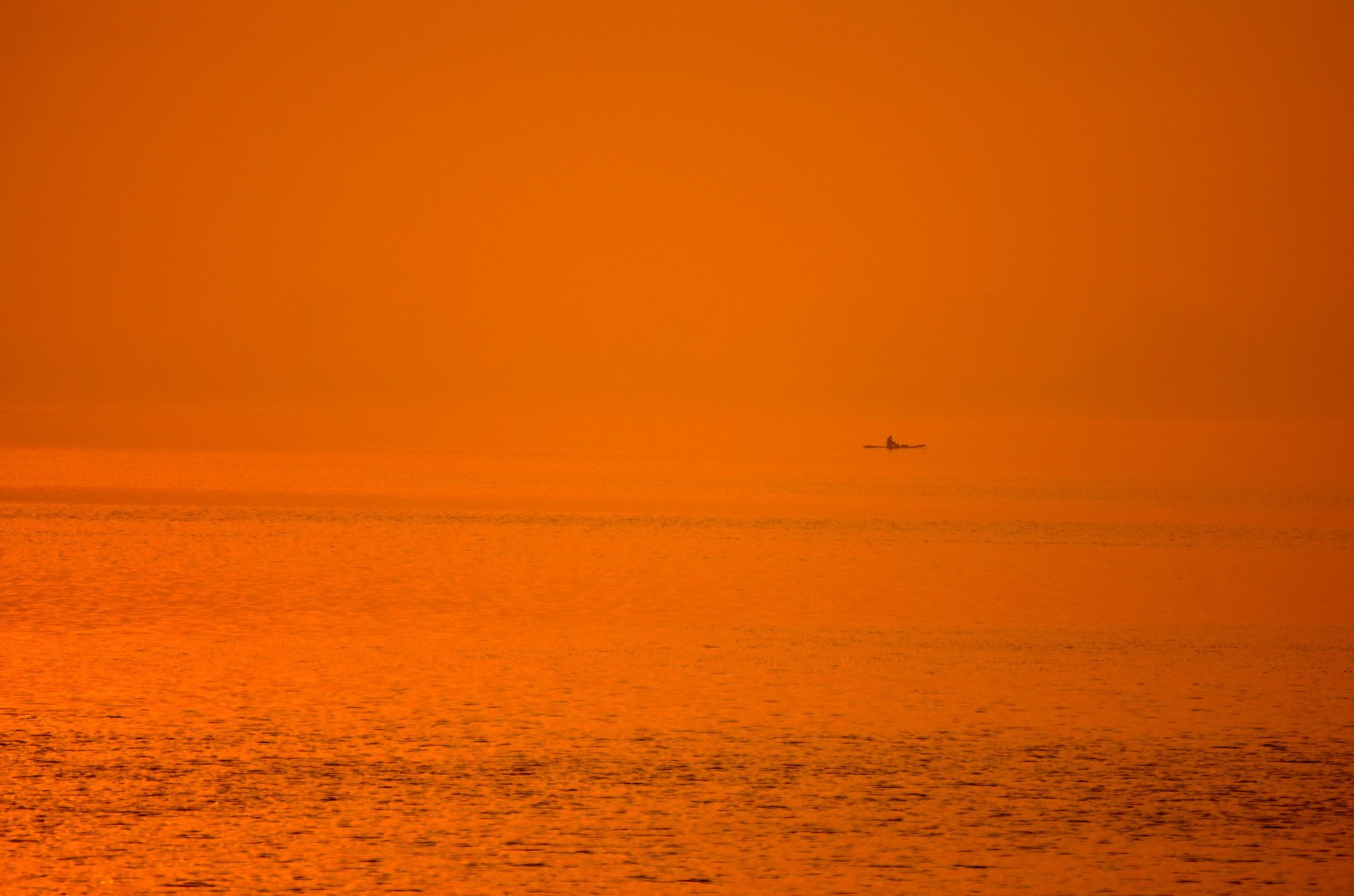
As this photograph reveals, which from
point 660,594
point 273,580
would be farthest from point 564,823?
point 273,580

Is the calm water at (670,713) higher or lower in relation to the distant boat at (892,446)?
lower

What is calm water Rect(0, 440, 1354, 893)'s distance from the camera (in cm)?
1523

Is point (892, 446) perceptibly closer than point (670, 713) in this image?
No

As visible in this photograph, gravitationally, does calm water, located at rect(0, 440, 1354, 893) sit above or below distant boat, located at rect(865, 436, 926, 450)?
below

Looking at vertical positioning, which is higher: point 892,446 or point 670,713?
point 892,446

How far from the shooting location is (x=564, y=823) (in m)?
16.2

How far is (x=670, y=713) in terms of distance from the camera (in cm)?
2189

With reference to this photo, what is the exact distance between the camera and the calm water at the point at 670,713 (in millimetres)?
15234

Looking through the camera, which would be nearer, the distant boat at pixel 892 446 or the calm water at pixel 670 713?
the calm water at pixel 670 713

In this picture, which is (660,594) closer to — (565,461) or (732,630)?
(732,630)

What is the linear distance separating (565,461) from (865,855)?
11232 centimetres

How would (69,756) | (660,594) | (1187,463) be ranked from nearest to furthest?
(69,756), (660,594), (1187,463)

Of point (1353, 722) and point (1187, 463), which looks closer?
point (1353, 722)

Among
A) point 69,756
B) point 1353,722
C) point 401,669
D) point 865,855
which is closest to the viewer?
point 865,855
